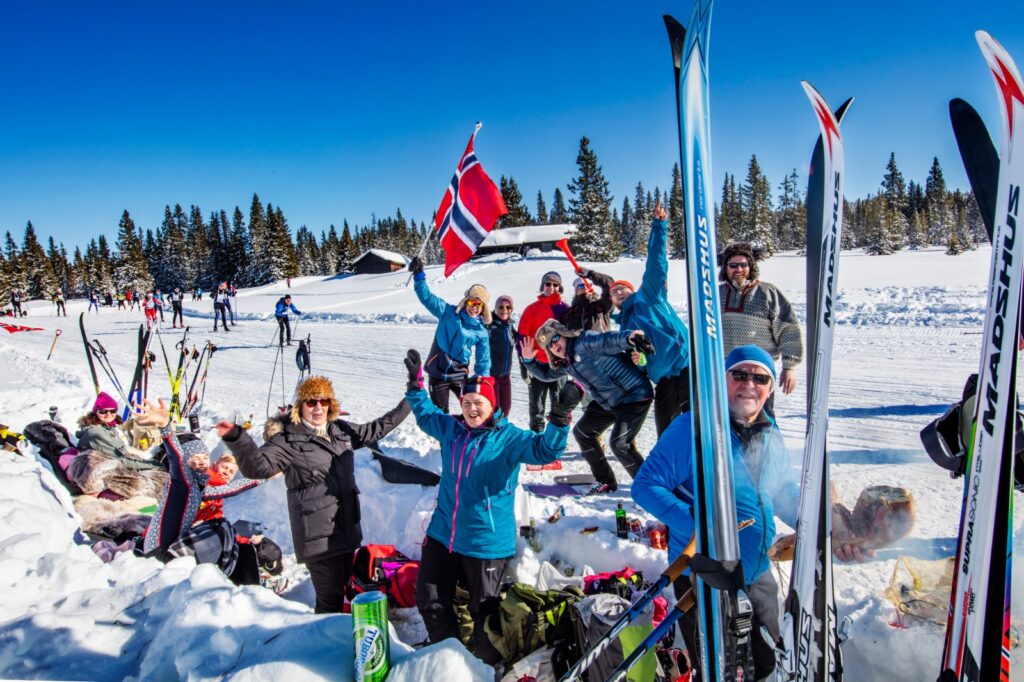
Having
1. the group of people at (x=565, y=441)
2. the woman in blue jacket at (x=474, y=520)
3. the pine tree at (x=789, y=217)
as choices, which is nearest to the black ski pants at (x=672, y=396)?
the group of people at (x=565, y=441)

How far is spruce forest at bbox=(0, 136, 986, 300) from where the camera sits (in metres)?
48.6

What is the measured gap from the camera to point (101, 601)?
9.03 feet

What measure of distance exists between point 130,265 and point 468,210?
73893mm

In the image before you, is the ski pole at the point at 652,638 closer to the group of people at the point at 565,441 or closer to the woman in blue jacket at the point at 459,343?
the group of people at the point at 565,441

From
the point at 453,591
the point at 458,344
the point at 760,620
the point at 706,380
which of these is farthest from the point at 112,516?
the point at 706,380

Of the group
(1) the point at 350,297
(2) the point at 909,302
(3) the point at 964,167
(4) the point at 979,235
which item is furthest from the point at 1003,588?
(4) the point at 979,235

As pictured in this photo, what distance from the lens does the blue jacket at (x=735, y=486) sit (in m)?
2.22

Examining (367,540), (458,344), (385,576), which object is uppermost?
(458,344)

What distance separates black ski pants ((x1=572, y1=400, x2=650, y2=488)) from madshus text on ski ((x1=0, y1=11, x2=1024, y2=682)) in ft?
0.07

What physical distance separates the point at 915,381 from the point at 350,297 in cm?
2837

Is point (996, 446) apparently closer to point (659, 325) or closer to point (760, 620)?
point (760, 620)

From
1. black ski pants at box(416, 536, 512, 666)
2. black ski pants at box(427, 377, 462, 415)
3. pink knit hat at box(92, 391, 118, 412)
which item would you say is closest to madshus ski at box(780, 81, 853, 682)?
black ski pants at box(416, 536, 512, 666)

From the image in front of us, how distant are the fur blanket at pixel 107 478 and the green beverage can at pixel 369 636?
190 inches

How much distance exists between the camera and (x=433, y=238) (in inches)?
2469
